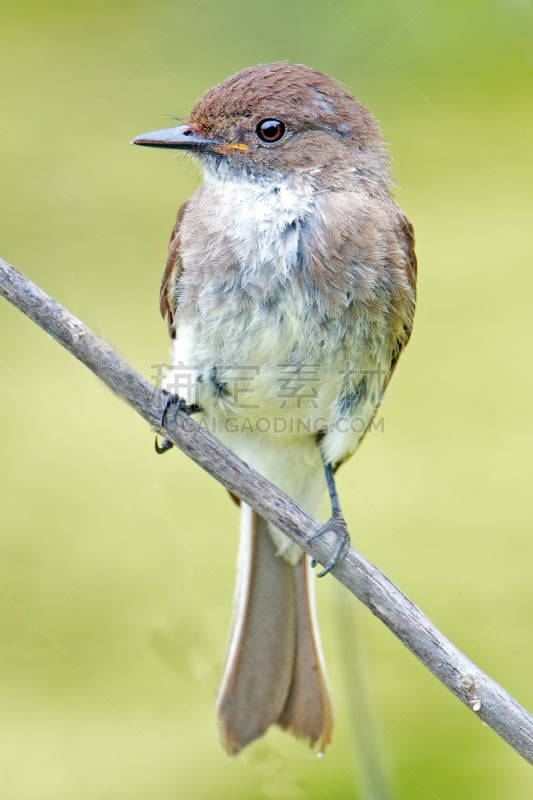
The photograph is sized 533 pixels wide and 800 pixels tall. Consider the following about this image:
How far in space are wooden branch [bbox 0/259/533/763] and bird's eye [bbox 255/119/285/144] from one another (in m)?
0.70

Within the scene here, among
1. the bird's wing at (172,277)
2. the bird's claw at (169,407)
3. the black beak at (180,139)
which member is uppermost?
the black beak at (180,139)

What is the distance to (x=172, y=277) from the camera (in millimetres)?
2818

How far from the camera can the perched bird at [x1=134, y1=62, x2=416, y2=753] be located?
2572mm

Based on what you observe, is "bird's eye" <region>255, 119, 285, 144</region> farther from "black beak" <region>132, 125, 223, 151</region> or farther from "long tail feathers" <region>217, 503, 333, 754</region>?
"long tail feathers" <region>217, 503, 333, 754</region>

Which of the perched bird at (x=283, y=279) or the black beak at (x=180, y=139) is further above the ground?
the black beak at (x=180, y=139)

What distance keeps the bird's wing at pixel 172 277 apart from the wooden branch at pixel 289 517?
20.0 inches

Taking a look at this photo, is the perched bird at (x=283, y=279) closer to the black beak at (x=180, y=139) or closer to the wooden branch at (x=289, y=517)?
the black beak at (x=180, y=139)

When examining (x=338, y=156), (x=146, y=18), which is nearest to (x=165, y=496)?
(x=338, y=156)

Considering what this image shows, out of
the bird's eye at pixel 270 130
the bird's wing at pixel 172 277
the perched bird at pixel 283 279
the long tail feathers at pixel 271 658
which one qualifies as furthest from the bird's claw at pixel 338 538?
the bird's eye at pixel 270 130


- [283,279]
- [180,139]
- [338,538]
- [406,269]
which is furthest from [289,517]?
[180,139]

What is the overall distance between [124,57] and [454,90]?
50.7 inches

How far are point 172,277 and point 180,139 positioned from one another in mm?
365

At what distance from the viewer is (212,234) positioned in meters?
2.62

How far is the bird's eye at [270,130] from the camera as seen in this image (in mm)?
2629
